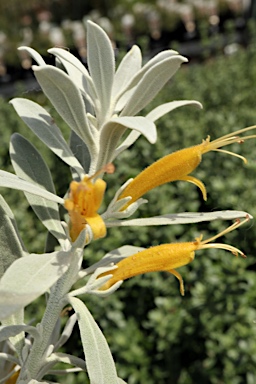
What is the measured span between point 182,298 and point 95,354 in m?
1.18

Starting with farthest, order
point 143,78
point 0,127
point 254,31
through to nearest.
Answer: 1. point 254,31
2. point 0,127
3. point 143,78

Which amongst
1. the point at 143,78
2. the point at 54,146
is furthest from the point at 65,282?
the point at 143,78

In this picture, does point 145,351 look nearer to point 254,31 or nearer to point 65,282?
point 65,282

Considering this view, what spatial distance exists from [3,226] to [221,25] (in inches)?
350

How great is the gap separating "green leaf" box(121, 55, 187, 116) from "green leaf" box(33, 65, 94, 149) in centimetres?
7

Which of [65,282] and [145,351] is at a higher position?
[65,282]

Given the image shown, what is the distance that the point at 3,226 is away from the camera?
3.00ft

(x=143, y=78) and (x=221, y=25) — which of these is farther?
(x=221, y=25)

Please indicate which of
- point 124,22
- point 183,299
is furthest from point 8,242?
point 124,22

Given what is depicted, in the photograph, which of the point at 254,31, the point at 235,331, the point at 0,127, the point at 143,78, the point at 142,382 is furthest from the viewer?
the point at 254,31

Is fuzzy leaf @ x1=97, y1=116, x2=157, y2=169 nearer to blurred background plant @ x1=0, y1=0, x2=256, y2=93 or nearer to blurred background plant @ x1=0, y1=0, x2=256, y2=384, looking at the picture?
blurred background plant @ x1=0, y1=0, x2=256, y2=384

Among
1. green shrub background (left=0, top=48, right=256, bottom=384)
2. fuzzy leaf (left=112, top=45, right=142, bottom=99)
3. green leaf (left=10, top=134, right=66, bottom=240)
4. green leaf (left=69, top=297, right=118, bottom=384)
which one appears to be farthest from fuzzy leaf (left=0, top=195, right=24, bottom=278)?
green shrub background (left=0, top=48, right=256, bottom=384)

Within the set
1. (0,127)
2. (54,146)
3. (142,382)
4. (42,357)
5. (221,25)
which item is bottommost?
(221,25)

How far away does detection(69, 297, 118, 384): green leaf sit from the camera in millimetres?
788
